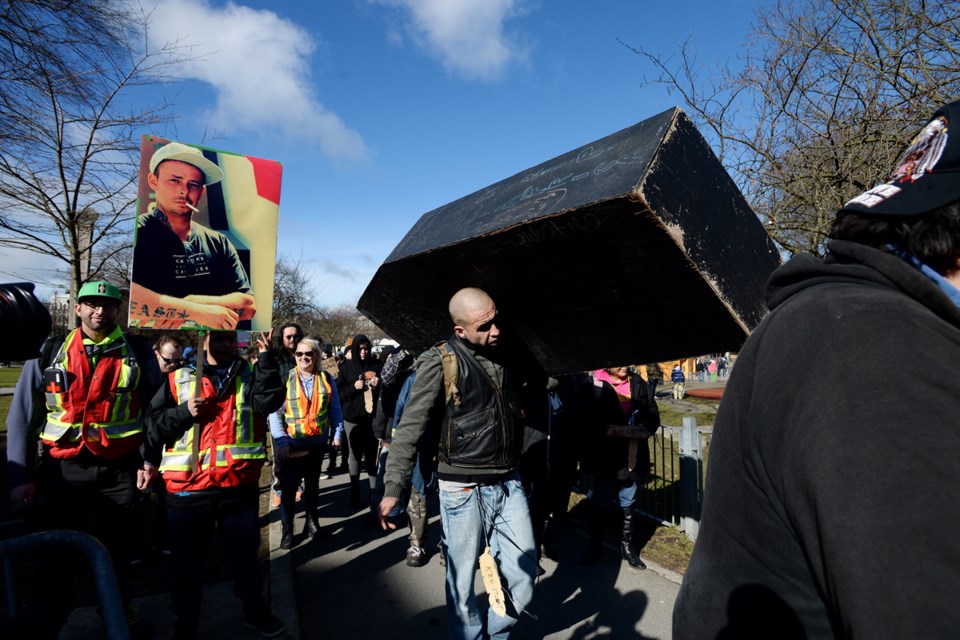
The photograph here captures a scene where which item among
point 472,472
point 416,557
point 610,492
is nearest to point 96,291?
point 472,472

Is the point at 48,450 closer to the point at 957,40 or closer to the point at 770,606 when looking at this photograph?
the point at 770,606

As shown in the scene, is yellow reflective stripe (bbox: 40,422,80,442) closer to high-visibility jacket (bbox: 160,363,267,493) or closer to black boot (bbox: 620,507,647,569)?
high-visibility jacket (bbox: 160,363,267,493)

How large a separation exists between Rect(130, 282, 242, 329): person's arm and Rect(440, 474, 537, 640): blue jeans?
171 cm

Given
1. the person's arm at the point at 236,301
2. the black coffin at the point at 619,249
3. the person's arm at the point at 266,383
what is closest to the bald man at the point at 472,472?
the black coffin at the point at 619,249

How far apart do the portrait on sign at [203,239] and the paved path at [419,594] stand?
2.21m

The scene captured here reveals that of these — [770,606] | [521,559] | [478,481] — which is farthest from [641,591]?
[770,606]

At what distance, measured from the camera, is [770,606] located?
2.97 feet

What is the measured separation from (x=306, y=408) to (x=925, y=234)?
501 centimetres

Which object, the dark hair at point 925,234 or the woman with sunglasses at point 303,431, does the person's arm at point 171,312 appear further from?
the dark hair at point 925,234

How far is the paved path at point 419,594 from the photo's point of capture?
3.62 m

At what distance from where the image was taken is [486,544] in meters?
2.92

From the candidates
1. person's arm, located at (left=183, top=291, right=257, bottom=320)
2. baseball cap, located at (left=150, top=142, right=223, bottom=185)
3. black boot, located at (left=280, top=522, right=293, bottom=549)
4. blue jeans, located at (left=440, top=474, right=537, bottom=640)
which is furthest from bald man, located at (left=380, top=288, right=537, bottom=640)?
black boot, located at (left=280, top=522, right=293, bottom=549)

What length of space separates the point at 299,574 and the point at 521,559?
8.71 feet

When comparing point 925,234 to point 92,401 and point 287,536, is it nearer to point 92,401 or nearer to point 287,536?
point 92,401
